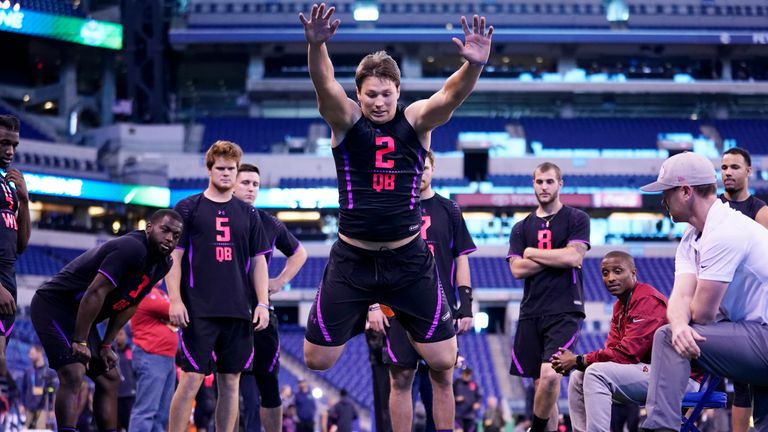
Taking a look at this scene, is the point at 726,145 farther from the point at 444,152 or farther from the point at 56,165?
the point at 56,165

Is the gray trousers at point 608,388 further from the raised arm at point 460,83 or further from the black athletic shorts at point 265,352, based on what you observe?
the black athletic shorts at point 265,352

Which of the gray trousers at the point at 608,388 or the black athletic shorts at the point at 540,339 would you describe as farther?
the black athletic shorts at the point at 540,339

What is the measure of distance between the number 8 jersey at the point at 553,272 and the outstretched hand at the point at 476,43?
3.02 metres

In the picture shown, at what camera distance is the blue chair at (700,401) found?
5552mm

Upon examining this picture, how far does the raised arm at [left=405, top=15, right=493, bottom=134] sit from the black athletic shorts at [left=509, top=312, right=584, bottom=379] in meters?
2.76

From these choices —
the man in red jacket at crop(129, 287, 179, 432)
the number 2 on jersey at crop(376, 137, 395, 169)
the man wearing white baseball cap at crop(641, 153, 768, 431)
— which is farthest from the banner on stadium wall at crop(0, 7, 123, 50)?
the man wearing white baseball cap at crop(641, 153, 768, 431)

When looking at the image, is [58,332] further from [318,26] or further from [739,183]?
[739,183]

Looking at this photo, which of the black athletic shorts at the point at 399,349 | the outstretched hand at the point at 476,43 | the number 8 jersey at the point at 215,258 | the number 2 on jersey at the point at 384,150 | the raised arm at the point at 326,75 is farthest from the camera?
the black athletic shorts at the point at 399,349

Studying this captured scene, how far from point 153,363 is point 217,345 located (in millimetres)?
1257

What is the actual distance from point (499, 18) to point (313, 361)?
3587cm

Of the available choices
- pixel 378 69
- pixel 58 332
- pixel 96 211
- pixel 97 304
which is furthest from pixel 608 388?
pixel 96 211

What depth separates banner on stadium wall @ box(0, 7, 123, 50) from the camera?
36812mm

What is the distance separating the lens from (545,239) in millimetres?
8391

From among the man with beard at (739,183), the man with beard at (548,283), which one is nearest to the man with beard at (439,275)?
the man with beard at (548,283)
